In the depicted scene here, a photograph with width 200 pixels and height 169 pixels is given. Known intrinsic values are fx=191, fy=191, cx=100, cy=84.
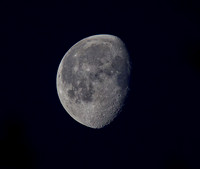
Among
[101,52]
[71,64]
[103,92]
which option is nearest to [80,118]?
[103,92]

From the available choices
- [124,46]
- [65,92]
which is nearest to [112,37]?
[124,46]

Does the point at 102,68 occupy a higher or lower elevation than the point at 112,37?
lower

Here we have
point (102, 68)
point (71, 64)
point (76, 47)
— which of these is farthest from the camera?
point (76, 47)

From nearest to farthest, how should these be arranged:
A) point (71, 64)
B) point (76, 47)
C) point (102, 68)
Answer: point (102, 68) < point (71, 64) < point (76, 47)

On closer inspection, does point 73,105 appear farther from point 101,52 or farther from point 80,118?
point 101,52

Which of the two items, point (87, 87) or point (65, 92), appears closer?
point (87, 87)

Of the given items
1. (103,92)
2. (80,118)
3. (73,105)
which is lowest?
(80,118)
